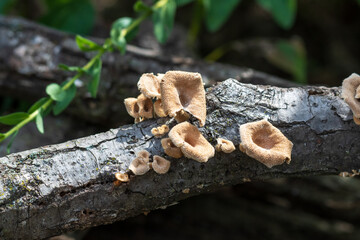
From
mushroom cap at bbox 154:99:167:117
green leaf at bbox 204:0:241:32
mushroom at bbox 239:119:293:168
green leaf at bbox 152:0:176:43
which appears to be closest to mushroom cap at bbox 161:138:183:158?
mushroom cap at bbox 154:99:167:117

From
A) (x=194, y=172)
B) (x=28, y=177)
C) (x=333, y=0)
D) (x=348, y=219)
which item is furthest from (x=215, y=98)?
(x=333, y=0)

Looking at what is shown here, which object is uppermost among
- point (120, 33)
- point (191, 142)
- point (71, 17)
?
point (71, 17)

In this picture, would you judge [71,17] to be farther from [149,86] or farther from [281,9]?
[149,86]

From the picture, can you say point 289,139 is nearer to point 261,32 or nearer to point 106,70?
point 106,70

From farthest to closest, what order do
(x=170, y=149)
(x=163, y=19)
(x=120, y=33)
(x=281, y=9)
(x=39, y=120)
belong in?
(x=281, y=9), (x=163, y=19), (x=120, y=33), (x=39, y=120), (x=170, y=149)

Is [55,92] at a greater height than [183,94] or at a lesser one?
greater

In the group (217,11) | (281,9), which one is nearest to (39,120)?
(217,11)

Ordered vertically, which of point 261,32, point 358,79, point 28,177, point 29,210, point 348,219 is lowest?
point 348,219

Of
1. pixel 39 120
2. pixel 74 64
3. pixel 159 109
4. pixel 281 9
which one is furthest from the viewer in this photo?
pixel 281 9
